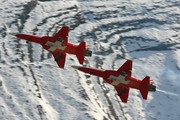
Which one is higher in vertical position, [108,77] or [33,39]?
[33,39]

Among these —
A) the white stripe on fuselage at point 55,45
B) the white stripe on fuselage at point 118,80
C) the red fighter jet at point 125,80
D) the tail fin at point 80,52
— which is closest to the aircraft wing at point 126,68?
the red fighter jet at point 125,80

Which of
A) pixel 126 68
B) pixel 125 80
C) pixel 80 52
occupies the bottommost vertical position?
pixel 125 80

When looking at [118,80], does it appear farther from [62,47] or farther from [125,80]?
[62,47]

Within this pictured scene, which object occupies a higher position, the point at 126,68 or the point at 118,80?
the point at 126,68

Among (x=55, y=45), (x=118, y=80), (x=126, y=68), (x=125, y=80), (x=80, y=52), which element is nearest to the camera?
(x=80, y=52)

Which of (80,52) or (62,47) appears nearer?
(80,52)

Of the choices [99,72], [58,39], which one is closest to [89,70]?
[99,72]

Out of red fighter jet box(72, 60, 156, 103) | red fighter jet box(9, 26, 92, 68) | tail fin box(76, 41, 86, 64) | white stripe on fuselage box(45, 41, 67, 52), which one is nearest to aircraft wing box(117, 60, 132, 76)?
red fighter jet box(72, 60, 156, 103)

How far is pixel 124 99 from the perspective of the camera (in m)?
87.6

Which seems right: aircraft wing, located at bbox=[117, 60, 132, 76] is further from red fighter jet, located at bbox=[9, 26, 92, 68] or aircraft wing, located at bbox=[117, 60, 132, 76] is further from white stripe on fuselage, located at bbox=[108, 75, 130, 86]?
red fighter jet, located at bbox=[9, 26, 92, 68]

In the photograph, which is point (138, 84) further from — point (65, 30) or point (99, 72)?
point (65, 30)

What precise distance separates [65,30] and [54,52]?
455 centimetres

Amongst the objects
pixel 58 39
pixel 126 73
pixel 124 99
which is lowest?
pixel 124 99

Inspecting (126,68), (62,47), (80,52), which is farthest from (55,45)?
(126,68)
